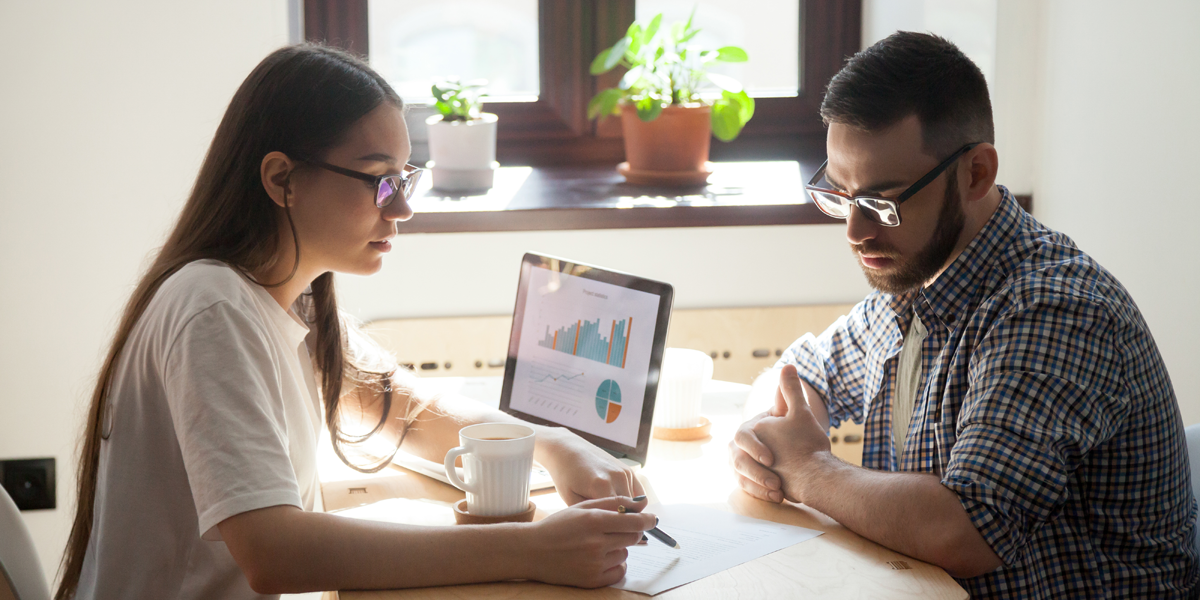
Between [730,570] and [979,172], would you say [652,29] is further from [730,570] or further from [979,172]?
[730,570]

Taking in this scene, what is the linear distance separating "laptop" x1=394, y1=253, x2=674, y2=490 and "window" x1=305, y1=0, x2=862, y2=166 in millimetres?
1130

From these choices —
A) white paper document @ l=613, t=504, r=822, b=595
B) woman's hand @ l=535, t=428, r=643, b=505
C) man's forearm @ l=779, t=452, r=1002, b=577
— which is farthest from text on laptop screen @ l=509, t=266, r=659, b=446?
man's forearm @ l=779, t=452, r=1002, b=577

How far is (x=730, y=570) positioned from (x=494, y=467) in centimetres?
28

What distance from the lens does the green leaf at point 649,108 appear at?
221 centimetres

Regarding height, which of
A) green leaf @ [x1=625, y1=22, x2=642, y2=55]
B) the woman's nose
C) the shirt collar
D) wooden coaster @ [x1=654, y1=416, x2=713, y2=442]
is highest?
green leaf @ [x1=625, y1=22, x2=642, y2=55]

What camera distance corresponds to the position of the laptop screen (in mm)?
1367

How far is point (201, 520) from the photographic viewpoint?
934 mm

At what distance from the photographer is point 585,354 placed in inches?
55.7

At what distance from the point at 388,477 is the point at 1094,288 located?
3.04 ft

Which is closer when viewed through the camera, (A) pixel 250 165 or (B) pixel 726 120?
(A) pixel 250 165

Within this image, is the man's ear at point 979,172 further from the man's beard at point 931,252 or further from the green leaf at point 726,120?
the green leaf at point 726,120

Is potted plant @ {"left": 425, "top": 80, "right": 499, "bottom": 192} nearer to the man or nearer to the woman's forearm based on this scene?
the man

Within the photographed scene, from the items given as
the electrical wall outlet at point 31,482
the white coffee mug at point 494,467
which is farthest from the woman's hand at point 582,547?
the electrical wall outlet at point 31,482

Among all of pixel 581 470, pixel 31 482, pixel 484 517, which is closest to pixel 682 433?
pixel 581 470
